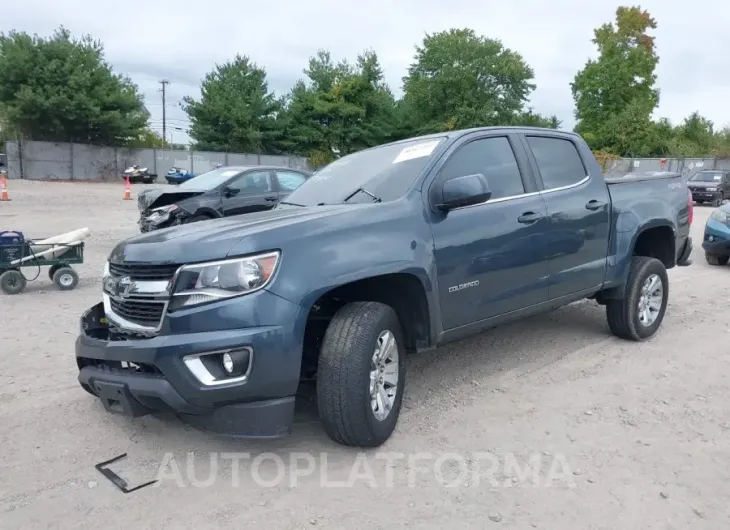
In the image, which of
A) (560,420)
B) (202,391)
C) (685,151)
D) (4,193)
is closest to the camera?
(202,391)

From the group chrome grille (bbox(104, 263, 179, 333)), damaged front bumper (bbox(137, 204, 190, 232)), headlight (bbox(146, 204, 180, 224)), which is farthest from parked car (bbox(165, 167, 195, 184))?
chrome grille (bbox(104, 263, 179, 333))

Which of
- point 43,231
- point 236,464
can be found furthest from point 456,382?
point 43,231

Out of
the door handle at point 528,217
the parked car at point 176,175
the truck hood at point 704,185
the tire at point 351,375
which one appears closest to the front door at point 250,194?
the door handle at point 528,217

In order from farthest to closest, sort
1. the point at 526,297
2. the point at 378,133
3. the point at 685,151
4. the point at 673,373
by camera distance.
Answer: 1. the point at 685,151
2. the point at 378,133
3. the point at 673,373
4. the point at 526,297

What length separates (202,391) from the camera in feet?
9.85

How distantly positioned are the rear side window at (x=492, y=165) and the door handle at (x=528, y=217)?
0.18 meters

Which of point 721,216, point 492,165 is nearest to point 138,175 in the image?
point 721,216

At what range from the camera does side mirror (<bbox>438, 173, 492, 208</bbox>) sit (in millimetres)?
3701

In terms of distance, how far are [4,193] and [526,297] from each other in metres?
21.5

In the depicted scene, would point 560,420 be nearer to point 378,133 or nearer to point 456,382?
point 456,382

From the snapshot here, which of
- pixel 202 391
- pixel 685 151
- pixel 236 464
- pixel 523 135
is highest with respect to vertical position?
pixel 685 151

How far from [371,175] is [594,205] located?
1.92 meters

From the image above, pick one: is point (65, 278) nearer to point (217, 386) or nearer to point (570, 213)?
point (217, 386)

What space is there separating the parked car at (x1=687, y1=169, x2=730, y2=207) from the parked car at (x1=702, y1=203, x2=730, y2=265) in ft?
58.9
